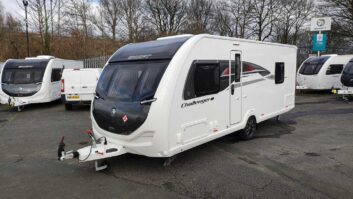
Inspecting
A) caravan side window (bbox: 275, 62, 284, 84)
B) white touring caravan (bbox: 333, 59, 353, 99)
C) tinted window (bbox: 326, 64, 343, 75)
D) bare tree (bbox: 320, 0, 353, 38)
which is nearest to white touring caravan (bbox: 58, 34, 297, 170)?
caravan side window (bbox: 275, 62, 284, 84)

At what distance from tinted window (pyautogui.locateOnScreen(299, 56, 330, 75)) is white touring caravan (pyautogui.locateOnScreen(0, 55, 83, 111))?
14386 mm

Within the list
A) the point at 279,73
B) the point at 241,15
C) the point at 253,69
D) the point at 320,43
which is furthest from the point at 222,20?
the point at 253,69

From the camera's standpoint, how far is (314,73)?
17.8 metres

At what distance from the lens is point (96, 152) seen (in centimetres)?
509

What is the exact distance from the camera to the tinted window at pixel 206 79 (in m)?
5.62

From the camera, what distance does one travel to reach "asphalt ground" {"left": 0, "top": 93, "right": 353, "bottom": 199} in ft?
15.0

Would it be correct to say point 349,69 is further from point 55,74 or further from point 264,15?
point 264,15

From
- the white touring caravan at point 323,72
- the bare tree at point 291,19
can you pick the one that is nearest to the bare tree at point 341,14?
the white touring caravan at point 323,72

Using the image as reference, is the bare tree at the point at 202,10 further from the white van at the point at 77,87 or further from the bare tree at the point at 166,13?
the white van at the point at 77,87

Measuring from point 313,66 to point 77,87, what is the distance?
13541mm

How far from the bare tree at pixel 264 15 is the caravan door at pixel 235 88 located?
31096 millimetres

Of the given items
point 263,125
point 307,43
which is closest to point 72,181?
point 263,125

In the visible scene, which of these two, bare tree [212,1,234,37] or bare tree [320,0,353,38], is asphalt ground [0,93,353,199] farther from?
bare tree [212,1,234,37]

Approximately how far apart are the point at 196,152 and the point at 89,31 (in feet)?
97.3
